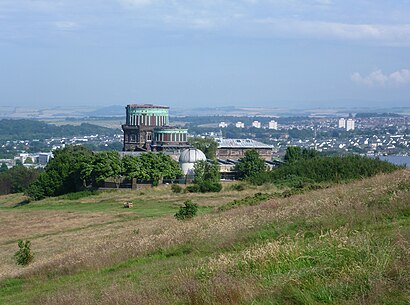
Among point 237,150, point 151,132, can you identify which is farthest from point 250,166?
point 151,132

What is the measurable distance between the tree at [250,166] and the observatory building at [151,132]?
16412mm

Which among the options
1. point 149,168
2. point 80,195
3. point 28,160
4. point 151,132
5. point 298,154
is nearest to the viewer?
point 80,195

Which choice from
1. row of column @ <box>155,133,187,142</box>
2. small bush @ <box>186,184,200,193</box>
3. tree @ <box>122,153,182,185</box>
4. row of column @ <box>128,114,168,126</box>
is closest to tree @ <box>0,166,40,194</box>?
row of column @ <box>155,133,187,142</box>

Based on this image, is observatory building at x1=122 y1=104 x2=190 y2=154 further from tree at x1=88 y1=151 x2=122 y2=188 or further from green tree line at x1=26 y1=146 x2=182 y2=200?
tree at x1=88 y1=151 x2=122 y2=188

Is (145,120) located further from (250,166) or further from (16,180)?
(250,166)

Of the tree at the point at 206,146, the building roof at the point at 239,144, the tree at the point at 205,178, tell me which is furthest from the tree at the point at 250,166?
the building roof at the point at 239,144

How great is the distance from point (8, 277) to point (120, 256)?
9.17 ft

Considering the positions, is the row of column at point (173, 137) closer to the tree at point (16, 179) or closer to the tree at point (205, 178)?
the tree at point (16, 179)

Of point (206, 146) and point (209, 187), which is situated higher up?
point (209, 187)

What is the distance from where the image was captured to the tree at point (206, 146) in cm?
8312

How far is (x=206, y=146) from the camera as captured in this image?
85250 mm

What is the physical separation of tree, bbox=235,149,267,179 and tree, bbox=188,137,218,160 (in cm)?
1693

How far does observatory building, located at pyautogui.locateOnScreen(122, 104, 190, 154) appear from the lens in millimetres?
83000

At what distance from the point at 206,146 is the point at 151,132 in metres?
9.70
